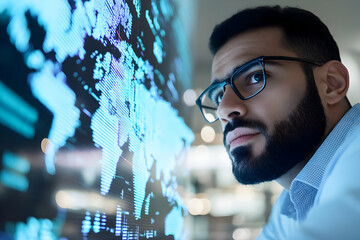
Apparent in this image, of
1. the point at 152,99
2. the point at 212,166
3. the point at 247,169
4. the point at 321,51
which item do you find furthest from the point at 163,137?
the point at 212,166

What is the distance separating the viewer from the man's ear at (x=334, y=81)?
0.99 metres

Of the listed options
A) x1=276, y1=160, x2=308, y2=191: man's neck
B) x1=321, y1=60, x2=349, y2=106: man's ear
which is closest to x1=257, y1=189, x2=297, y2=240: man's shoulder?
x1=276, y1=160, x2=308, y2=191: man's neck

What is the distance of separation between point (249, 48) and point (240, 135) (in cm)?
31

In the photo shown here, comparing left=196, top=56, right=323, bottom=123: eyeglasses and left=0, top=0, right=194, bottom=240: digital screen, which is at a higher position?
left=196, top=56, right=323, bottom=123: eyeglasses

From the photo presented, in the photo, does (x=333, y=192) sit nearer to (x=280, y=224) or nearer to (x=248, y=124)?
(x=248, y=124)

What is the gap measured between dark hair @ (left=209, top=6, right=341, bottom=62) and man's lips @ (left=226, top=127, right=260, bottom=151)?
34 cm

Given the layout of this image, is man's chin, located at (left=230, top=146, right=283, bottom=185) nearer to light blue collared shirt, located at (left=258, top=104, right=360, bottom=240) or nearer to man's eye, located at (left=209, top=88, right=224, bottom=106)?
light blue collared shirt, located at (left=258, top=104, right=360, bottom=240)

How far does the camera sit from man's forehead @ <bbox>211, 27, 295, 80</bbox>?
3.35 feet

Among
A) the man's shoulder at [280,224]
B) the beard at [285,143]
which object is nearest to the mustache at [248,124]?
the beard at [285,143]

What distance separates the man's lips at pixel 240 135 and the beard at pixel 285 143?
0.01 meters

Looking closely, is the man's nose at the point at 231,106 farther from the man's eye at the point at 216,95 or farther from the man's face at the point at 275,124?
the man's eye at the point at 216,95

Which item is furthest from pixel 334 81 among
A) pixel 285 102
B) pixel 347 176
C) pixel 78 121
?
pixel 78 121

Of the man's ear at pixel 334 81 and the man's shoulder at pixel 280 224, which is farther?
the man's shoulder at pixel 280 224

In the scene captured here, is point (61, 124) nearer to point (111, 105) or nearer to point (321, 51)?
point (111, 105)
